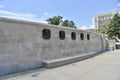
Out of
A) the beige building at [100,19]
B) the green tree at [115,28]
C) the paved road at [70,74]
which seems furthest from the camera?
the beige building at [100,19]

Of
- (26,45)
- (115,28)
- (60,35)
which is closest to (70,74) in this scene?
(26,45)

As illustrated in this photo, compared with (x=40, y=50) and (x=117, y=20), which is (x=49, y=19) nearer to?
(x=117, y=20)

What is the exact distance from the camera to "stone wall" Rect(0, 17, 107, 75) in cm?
482

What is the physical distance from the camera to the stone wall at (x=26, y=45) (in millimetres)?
4820

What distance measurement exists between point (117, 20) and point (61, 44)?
714 inches

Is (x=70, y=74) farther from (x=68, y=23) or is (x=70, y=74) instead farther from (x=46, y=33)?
(x=68, y=23)

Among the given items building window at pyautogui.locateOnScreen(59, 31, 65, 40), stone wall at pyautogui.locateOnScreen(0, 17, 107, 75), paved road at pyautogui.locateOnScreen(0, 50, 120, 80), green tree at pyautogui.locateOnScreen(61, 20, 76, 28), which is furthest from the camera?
green tree at pyautogui.locateOnScreen(61, 20, 76, 28)

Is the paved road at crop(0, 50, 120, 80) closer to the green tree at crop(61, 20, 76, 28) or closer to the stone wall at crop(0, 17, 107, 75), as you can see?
the stone wall at crop(0, 17, 107, 75)

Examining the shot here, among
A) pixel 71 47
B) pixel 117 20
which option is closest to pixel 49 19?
pixel 117 20

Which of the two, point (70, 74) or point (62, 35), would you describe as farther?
point (62, 35)

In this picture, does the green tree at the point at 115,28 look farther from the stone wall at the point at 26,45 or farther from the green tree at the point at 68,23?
the stone wall at the point at 26,45

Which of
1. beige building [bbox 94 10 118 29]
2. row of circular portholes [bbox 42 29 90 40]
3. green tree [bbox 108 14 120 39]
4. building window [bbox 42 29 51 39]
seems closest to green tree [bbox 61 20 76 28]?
green tree [bbox 108 14 120 39]

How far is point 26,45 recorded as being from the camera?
554 cm

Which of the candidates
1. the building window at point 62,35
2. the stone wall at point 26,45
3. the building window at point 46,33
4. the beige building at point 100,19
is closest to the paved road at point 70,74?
the stone wall at point 26,45
